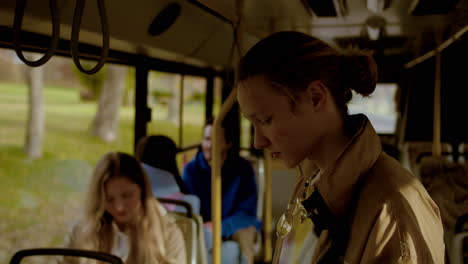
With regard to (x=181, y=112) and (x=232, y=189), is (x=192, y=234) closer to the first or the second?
(x=232, y=189)

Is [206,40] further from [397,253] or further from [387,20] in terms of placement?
[397,253]

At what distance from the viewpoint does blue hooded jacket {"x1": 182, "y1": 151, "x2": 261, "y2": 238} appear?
351cm

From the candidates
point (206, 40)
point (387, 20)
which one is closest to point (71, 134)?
point (206, 40)

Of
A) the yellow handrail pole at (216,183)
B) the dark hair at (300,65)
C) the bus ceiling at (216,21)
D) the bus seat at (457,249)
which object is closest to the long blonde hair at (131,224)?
the yellow handrail pole at (216,183)

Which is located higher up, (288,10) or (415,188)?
(288,10)

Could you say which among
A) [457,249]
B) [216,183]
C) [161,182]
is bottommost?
[457,249]

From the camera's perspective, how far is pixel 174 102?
164 inches

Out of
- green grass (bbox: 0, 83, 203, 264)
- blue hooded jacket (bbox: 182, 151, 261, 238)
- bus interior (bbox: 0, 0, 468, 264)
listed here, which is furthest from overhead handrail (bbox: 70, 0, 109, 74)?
green grass (bbox: 0, 83, 203, 264)

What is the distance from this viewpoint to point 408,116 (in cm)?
530

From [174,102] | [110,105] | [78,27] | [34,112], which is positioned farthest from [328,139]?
[110,105]

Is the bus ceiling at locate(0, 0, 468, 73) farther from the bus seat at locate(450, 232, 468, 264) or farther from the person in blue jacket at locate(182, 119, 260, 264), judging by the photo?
the bus seat at locate(450, 232, 468, 264)

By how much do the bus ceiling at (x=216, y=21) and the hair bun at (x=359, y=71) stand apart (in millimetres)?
582

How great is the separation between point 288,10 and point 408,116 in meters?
3.17

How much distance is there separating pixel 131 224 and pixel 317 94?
1537 mm
